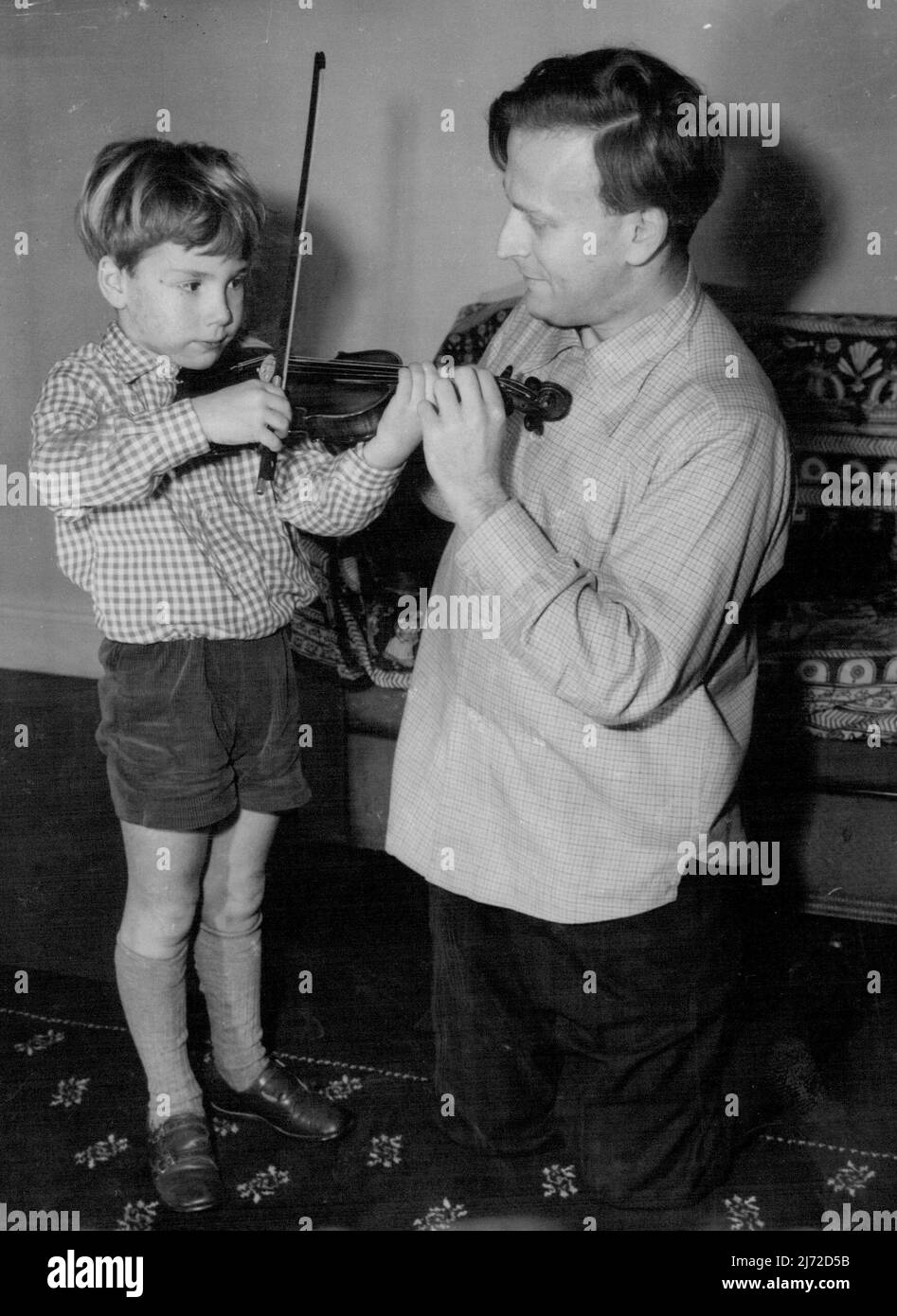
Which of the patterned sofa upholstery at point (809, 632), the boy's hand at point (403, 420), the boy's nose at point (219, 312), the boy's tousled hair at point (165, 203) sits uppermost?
the boy's tousled hair at point (165, 203)

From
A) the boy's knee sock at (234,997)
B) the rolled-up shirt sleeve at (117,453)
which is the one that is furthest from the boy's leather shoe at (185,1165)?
the rolled-up shirt sleeve at (117,453)

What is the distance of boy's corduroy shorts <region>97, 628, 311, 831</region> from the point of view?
1.45m

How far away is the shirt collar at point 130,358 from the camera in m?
1.42

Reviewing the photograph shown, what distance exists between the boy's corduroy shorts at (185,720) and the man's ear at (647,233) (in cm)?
62

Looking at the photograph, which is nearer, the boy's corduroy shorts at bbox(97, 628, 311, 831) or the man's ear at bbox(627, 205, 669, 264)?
the man's ear at bbox(627, 205, 669, 264)

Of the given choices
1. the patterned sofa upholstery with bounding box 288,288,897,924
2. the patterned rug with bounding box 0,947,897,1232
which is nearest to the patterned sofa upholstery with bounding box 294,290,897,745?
the patterned sofa upholstery with bounding box 288,288,897,924

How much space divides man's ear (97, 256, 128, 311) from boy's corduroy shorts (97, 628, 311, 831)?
40 centimetres

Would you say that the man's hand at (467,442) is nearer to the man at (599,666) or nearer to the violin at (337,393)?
the man at (599,666)

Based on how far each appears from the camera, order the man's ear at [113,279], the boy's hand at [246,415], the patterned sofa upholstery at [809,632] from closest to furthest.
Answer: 1. the boy's hand at [246,415]
2. the man's ear at [113,279]
3. the patterned sofa upholstery at [809,632]

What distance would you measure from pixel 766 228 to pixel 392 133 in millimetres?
876

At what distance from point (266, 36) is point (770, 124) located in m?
1.10

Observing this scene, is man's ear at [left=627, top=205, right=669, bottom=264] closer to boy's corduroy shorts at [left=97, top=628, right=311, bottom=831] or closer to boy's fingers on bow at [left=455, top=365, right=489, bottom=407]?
boy's fingers on bow at [left=455, top=365, right=489, bottom=407]

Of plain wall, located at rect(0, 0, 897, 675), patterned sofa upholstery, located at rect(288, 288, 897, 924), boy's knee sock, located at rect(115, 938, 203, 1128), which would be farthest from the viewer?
plain wall, located at rect(0, 0, 897, 675)

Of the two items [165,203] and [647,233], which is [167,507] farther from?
[647,233]
